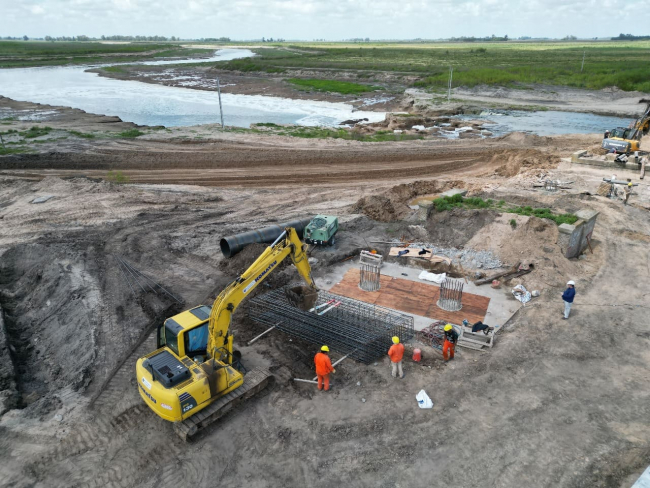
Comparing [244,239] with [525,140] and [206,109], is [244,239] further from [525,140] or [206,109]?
[206,109]

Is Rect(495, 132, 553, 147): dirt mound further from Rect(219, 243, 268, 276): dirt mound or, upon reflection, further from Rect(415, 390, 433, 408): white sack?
Rect(415, 390, 433, 408): white sack

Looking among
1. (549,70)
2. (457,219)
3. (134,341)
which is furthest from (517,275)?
(549,70)

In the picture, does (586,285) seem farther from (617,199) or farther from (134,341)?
(134,341)

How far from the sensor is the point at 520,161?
31.2 metres

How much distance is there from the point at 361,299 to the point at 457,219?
732 cm

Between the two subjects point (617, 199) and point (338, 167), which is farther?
point (338, 167)

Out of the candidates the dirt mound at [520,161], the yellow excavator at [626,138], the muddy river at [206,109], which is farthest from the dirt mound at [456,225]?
the muddy river at [206,109]

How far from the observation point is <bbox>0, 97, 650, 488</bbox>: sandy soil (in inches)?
369

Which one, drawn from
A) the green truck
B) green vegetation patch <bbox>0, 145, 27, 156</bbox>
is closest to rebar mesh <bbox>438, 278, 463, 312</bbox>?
the green truck

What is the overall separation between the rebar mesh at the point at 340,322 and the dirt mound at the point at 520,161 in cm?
1953

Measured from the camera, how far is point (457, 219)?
20.5 m

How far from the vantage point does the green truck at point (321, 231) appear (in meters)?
18.8

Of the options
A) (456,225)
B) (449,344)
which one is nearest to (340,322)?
(449,344)

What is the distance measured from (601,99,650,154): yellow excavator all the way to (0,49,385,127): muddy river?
25.8m
